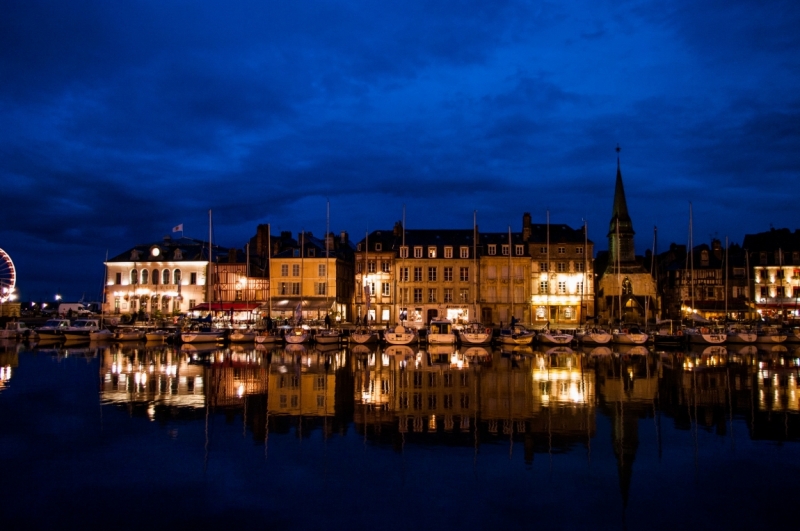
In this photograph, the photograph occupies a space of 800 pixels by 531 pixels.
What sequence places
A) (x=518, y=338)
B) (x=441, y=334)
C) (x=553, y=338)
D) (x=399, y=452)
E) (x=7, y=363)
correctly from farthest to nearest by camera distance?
(x=553, y=338) → (x=441, y=334) → (x=518, y=338) → (x=7, y=363) → (x=399, y=452)

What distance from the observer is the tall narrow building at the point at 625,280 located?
2685 inches

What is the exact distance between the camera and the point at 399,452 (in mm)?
14625

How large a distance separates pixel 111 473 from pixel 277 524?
458 cm

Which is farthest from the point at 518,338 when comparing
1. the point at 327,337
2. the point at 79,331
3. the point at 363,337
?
the point at 79,331

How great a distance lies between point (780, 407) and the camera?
20750mm

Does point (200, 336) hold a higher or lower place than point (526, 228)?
lower

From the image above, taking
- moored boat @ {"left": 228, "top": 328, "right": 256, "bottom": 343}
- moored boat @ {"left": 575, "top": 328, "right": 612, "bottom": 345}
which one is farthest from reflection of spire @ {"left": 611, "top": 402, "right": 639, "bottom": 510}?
moored boat @ {"left": 228, "top": 328, "right": 256, "bottom": 343}

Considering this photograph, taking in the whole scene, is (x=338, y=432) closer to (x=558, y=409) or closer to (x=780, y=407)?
(x=558, y=409)

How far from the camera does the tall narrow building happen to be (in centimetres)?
6819

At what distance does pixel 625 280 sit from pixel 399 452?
60220 mm

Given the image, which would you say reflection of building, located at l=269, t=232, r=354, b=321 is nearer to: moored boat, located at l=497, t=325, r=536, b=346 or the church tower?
moored boat, located at l=497, t=325, r=536, b=346

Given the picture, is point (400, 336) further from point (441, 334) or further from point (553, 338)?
point (553, 338)

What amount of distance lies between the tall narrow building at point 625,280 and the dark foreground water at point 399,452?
40465 mm

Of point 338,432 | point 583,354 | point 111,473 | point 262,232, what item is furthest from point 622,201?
point 111,473
